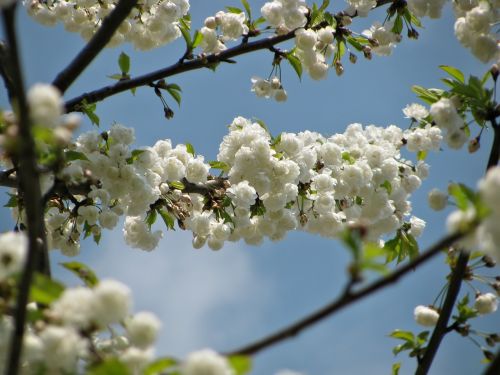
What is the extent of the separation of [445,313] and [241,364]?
1955 mm

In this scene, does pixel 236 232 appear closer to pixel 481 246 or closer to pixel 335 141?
pixel 335 141

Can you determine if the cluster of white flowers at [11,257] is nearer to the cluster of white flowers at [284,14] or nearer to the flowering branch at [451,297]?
the flowering branch at [451,297]

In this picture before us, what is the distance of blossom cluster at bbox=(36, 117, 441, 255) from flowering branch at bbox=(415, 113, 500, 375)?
50.5 inches

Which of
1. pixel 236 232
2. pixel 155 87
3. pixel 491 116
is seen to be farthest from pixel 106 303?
pixel 236 232

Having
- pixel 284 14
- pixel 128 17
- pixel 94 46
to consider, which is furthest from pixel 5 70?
pixel 284 14

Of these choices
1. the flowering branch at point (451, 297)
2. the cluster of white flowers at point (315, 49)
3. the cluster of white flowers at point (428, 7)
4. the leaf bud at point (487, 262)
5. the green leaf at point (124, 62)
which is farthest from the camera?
the cluster of white flowers at point (315, 49)

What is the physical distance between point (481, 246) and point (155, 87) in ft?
9.10

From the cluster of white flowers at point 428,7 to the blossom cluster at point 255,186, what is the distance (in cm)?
78

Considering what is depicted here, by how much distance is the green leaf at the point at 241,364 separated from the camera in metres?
1.39

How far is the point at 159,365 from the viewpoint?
5.18 feet

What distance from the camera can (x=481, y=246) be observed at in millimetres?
1629

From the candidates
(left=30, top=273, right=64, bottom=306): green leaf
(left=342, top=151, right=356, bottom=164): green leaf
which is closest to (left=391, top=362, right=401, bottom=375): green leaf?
(left=342, top=151, right=356, bottom=164): green leaf

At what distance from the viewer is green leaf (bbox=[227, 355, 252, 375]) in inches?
54.8

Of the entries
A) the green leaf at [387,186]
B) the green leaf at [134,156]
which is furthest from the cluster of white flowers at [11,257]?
the green leaf at [387,186]
